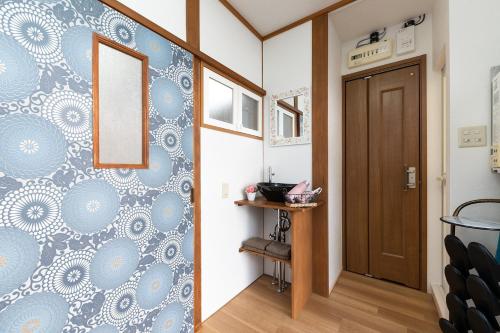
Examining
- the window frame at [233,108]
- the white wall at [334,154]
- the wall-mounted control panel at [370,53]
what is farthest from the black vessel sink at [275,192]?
the wall-mounted control panel at [370,53]

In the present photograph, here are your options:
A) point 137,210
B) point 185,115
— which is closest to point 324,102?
point 185,115

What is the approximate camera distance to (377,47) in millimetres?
2178

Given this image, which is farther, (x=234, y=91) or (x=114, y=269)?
(x=234, y=91)

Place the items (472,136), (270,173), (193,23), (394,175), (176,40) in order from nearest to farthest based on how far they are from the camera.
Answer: (472,136)
(176,40)
(193,23)
(394,175)
(270,173)

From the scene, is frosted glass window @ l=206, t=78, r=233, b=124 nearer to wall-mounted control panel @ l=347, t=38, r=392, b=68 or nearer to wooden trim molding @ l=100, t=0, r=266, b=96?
wooden trim molding @ l=100, t=0, r=266, b=96

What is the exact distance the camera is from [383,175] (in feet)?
7.23

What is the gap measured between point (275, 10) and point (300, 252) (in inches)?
87.5

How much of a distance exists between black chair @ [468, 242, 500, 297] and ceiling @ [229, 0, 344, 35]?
2.11m

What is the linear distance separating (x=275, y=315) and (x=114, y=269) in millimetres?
1293

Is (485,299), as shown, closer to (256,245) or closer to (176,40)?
(256,245)

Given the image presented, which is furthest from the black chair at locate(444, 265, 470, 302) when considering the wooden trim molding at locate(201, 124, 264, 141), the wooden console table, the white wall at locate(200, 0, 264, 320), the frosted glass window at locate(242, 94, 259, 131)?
the frosted glass window at locate(242, 94, 259, 131)

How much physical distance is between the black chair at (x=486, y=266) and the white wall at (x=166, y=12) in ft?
6.56

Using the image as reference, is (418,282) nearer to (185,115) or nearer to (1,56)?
(185,115)

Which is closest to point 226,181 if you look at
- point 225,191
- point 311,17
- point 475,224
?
point 225,191
